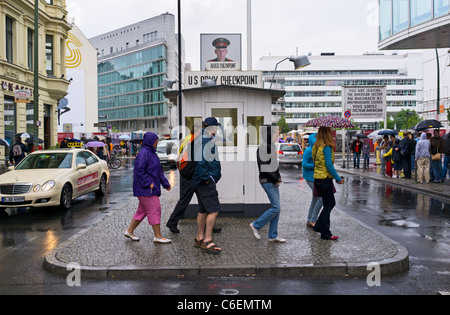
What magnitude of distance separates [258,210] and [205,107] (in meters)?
2.38

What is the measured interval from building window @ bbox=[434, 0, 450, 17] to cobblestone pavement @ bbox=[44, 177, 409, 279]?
12.3 m

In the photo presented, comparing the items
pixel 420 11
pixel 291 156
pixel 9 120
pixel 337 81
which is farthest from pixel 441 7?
pixel 337 81

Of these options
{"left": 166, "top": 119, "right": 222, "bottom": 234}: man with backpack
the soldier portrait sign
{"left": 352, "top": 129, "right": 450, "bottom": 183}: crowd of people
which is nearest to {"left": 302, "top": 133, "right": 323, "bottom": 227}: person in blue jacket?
{"left": 166, "top": 119, "right": 222, "bottom": 234}: man with backpack

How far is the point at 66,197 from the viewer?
35.9 feet

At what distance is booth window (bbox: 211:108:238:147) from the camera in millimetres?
8883

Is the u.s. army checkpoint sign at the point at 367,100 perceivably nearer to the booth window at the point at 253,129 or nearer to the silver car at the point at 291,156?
the silver car at the point at 291,156

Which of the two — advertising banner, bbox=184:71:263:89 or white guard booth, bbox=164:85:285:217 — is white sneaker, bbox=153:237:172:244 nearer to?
white guard booth, bbox=164:85:285:217

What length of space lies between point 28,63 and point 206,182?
2447 centimetres

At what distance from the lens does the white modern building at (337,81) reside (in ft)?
349

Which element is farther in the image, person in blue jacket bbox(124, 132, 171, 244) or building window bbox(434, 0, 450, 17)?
building window bbox(434, 0, 450, 17)

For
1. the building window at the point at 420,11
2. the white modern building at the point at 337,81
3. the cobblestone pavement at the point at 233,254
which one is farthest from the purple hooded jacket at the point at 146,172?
the white modern building at the point at 337,81

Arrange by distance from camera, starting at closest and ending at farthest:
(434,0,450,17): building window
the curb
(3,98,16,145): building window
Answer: the curb → (434,0,450,17): building window → (3,98,16,145): building window

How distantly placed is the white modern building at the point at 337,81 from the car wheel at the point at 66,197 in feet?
317

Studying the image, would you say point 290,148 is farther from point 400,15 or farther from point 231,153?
point 231,153
